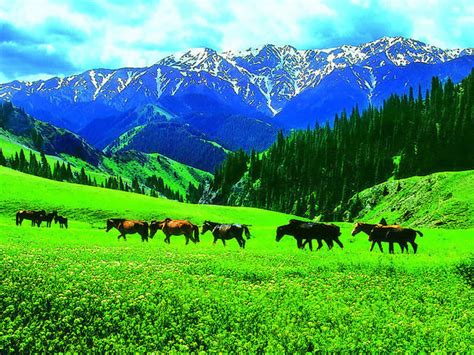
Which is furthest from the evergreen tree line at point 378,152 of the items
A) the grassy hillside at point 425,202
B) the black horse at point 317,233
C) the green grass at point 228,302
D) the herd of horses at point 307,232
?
the green grass at point 228,302

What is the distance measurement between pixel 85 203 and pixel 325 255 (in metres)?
52.8

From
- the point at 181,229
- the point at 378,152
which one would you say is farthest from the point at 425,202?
the point at 378,152

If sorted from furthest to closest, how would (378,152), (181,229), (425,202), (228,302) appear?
(378,152), (425,202), (181,229), (228,302)

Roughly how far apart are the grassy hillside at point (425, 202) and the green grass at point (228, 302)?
4726cm

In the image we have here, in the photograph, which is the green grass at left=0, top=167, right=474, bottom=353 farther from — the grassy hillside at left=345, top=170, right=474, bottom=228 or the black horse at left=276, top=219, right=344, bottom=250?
the grassy hillside at left=345, top=170, right=474, bottom=228

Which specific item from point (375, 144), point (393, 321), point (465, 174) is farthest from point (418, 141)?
point (393, 321)

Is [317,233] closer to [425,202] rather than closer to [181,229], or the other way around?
[181,229]

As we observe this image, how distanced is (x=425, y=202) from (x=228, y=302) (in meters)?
82.3

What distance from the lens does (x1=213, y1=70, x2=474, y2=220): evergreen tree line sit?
148 m

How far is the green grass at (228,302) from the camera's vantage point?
14570 mm

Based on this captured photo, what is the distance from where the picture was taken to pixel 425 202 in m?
89.9

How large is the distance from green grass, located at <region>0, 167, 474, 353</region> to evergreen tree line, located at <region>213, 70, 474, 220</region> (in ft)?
380

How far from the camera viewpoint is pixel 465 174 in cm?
8825

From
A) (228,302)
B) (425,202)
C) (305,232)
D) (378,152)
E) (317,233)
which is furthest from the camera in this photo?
(378,152)
